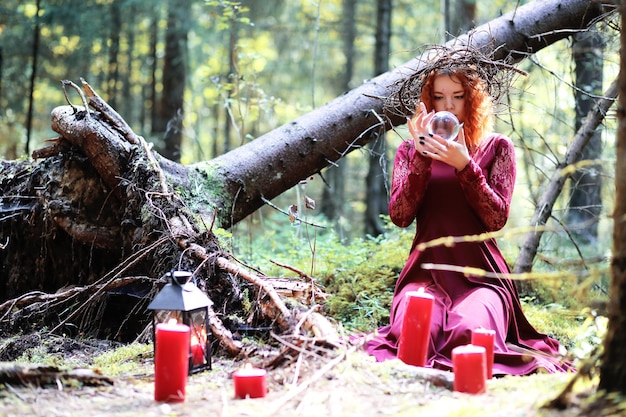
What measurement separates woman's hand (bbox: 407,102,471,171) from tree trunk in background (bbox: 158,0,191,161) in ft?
20.7

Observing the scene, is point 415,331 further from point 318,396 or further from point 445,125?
point 445,125

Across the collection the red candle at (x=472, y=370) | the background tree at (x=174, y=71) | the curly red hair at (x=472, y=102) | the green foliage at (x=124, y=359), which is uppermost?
the background tree at (x=174, y=71)

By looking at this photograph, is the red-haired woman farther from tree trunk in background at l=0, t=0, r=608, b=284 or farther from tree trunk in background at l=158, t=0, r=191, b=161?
tree trunk in background at l=158, t=0, r=191, b=161

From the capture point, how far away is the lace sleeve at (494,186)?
3.30 metres

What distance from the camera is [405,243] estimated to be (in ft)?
17.6

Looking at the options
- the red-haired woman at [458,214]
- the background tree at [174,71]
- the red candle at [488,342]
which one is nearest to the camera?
the red candle at [488,342]

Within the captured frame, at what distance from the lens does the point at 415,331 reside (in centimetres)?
282

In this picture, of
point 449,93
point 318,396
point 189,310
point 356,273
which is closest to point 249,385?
→ point 318,396

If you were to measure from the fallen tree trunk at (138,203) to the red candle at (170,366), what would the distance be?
70cm

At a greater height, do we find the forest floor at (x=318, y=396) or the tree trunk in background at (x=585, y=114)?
the tree trunk in background at (x=585, y=114)

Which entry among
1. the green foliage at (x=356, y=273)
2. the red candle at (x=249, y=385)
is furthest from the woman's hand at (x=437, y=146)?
the red candle at (x=249, y=385)

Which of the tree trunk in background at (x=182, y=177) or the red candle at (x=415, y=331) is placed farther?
the tree trunk in background at (x=182, y=177)

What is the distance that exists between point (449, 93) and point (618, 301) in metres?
2.07

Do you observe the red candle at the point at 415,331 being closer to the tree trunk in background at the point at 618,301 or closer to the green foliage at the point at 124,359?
the tree trunk in background at the point at 618,301
